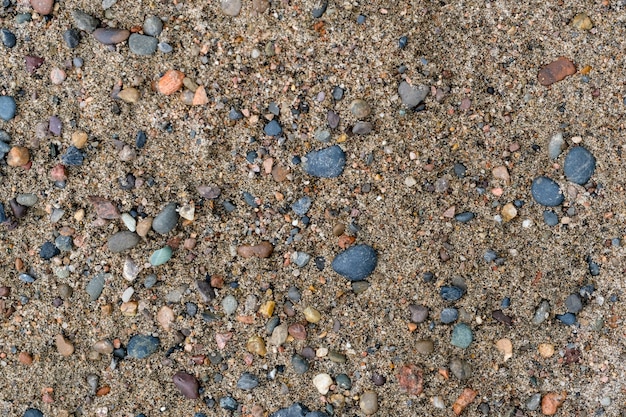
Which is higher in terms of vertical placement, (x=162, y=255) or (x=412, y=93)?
(x=412, y=93)

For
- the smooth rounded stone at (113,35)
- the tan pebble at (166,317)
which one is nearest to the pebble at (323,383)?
the tan pebble at (166,317)

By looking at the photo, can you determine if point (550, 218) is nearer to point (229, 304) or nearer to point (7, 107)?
point (229, 304)

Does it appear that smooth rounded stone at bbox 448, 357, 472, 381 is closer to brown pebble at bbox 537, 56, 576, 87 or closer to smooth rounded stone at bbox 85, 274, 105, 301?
brown pebble at bbox 537, 56, 576, 87

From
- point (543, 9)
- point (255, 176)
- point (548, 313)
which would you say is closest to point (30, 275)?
point (255, 176)

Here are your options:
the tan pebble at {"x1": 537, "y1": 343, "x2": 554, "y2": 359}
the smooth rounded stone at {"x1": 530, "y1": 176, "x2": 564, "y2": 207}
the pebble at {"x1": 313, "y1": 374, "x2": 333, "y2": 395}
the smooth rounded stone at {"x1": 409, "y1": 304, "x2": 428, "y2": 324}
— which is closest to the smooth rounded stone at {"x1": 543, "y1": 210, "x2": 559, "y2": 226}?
the smooth rounded stone at {"x1": 530, "y1": 176, "x2": 564, "y2": 207}

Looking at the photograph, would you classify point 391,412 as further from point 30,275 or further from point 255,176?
point 30,275

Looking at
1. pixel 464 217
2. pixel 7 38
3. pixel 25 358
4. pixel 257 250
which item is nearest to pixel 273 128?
pixel 257 250

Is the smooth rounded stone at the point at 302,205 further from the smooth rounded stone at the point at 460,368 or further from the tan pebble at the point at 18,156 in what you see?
the tan pebble at the point at 18,156

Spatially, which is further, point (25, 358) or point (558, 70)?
point (25, 358)
